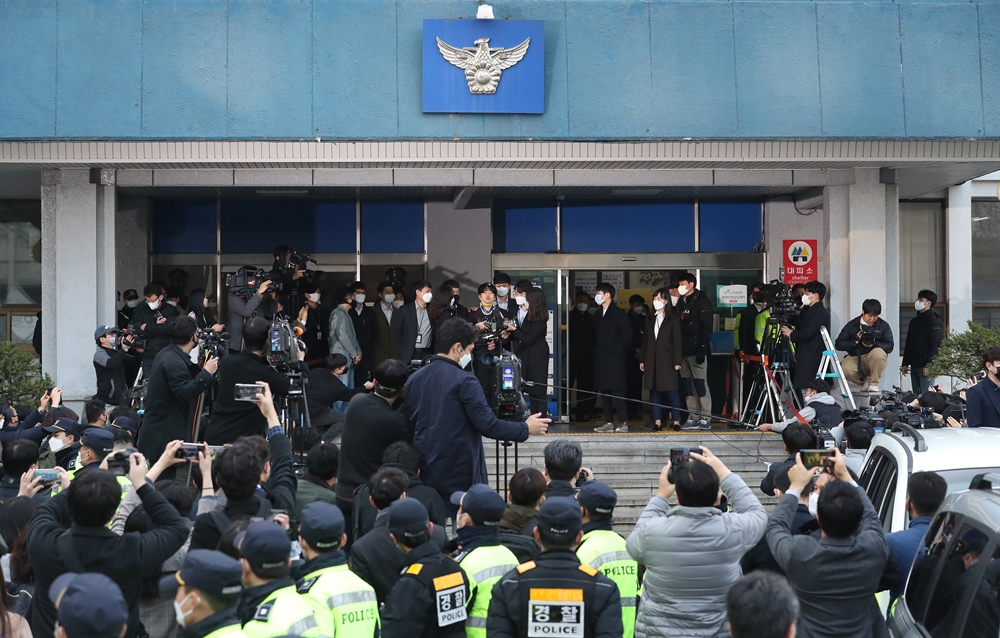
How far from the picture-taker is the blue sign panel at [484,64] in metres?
11.3

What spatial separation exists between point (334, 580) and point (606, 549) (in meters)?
1.39

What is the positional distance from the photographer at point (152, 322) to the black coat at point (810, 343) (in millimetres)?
7069

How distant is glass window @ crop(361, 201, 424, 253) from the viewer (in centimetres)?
1525

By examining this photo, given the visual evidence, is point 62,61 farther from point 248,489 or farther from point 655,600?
point 655,600

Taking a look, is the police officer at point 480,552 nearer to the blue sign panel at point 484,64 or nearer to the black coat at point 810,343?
the blue sign panel at point 484,64

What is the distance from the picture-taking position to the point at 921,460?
5.29 m

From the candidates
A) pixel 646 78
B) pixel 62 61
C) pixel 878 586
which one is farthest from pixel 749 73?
pixel 878 586

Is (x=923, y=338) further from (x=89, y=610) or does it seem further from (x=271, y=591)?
(x=89, y=610)

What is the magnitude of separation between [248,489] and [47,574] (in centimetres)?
95

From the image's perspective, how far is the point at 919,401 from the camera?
9.83 metres

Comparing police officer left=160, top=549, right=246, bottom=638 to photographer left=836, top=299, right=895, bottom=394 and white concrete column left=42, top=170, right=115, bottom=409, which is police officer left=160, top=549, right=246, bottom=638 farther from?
photographer left=836, top=299, right=895, bottom=394

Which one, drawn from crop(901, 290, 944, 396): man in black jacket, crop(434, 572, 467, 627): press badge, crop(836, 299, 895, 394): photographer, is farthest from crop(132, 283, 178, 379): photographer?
crop(901, 290, 944, 396): man in black jacket

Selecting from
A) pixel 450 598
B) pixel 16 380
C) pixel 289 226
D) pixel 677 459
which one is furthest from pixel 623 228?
pixel 450 598

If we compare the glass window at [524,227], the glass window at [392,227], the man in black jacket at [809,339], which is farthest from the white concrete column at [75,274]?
the man in black jacket at [809,339]
